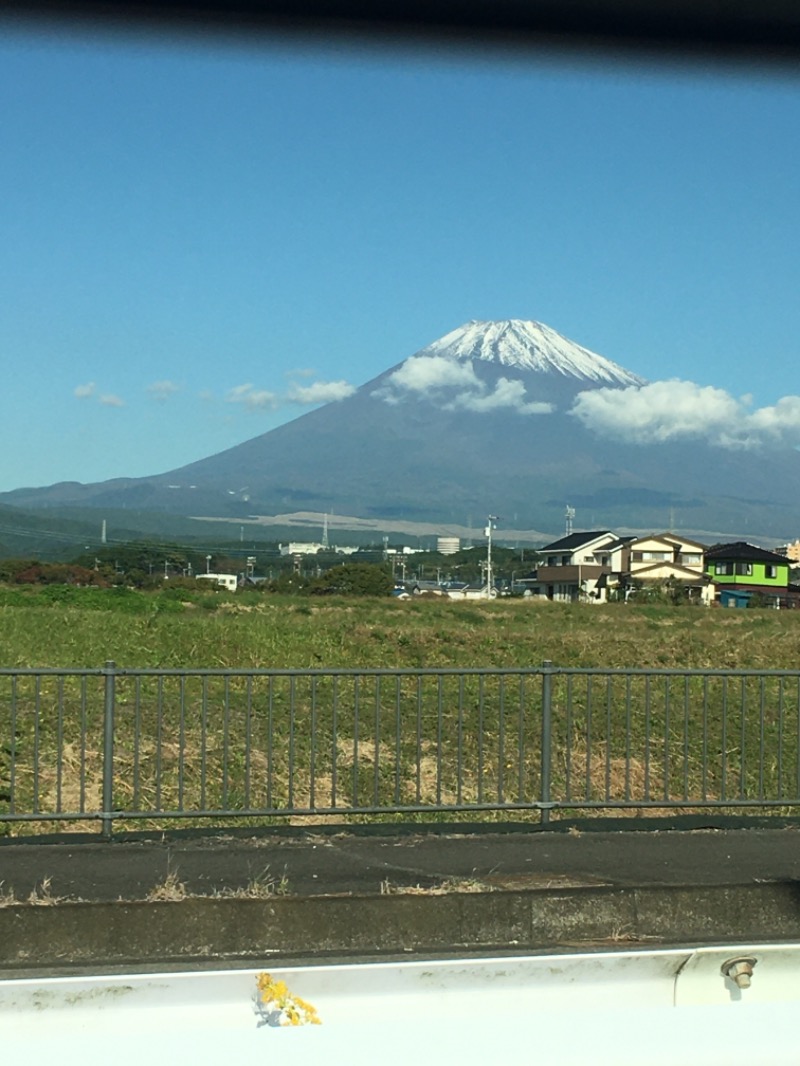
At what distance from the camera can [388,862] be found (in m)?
7.29

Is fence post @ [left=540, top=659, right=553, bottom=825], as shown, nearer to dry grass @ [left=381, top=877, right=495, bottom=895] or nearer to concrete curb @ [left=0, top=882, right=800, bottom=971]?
dry grass @ [left=381, top=877, right=495, bottom=895]

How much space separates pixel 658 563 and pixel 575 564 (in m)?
10.7

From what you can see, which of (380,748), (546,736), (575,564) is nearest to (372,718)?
(380,748)

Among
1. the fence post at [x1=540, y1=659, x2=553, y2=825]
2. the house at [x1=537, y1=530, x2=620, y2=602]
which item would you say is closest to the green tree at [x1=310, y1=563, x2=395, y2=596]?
the house at [x1=537, y1=530, x2=620, y2=602]

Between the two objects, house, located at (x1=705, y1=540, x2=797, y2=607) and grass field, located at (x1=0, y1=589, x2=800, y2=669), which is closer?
grass field, located at (x1=0, y1=589, x2=800, y2=669)

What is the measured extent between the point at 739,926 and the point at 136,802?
13.3ft

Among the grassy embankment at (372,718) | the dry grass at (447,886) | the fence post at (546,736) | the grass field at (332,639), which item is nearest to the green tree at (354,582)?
the grass field at (332,639)

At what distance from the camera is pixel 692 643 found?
2642 cm

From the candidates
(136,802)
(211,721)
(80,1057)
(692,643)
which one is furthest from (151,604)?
(80,1057)

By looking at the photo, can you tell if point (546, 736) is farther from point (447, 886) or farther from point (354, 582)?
point (354, 582)

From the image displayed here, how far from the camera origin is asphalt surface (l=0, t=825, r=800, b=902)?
673cm

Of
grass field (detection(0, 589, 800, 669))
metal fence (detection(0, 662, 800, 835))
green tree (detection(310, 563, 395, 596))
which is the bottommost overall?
metal fence (detection(0, 662, 800, 835))

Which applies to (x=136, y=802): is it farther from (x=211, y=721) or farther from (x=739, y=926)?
(x=211, y=721)

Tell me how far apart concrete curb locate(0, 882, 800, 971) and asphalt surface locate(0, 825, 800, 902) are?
2.03ft
